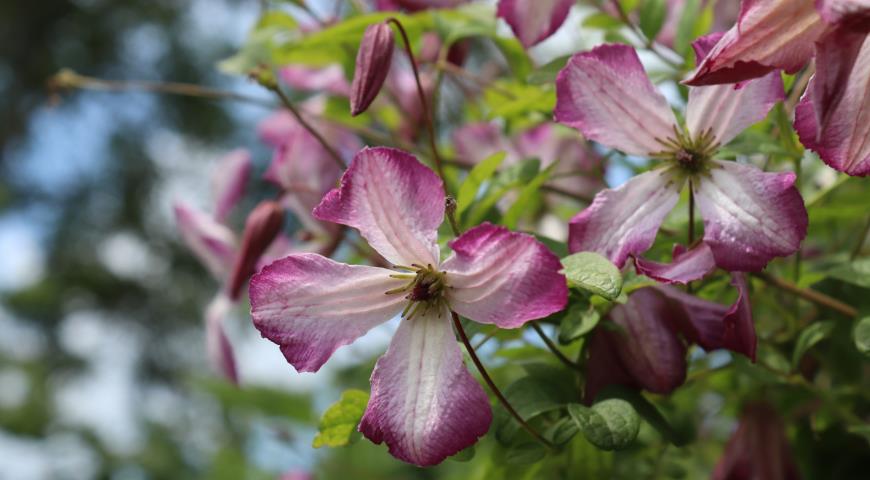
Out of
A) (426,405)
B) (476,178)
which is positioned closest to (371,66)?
(476,178)

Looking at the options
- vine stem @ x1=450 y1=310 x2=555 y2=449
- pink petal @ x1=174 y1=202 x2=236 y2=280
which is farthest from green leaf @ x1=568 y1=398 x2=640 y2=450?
pink petal @ x1=174 y1=202 x2=236 y2=280

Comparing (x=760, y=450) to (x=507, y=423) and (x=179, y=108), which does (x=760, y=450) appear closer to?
(x=507, y=423)

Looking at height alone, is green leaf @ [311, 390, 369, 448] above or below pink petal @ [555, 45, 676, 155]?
below

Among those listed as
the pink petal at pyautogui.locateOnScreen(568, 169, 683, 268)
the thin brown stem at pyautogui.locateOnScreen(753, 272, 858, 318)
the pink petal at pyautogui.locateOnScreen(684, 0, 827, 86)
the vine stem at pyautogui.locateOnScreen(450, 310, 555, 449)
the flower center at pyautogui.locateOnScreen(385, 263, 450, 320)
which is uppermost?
the pink petal at pyautogui.locateOnScreen(684, 0, 827, 86)

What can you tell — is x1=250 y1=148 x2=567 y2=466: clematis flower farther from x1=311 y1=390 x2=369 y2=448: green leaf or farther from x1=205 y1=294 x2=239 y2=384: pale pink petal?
x1=205 y1=294 x2=239 y2=384: pale pink petal

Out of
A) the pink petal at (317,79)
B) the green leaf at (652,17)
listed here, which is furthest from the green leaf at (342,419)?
the pink petal at (317,79)

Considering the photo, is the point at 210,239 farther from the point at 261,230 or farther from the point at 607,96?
the point at 607,96
